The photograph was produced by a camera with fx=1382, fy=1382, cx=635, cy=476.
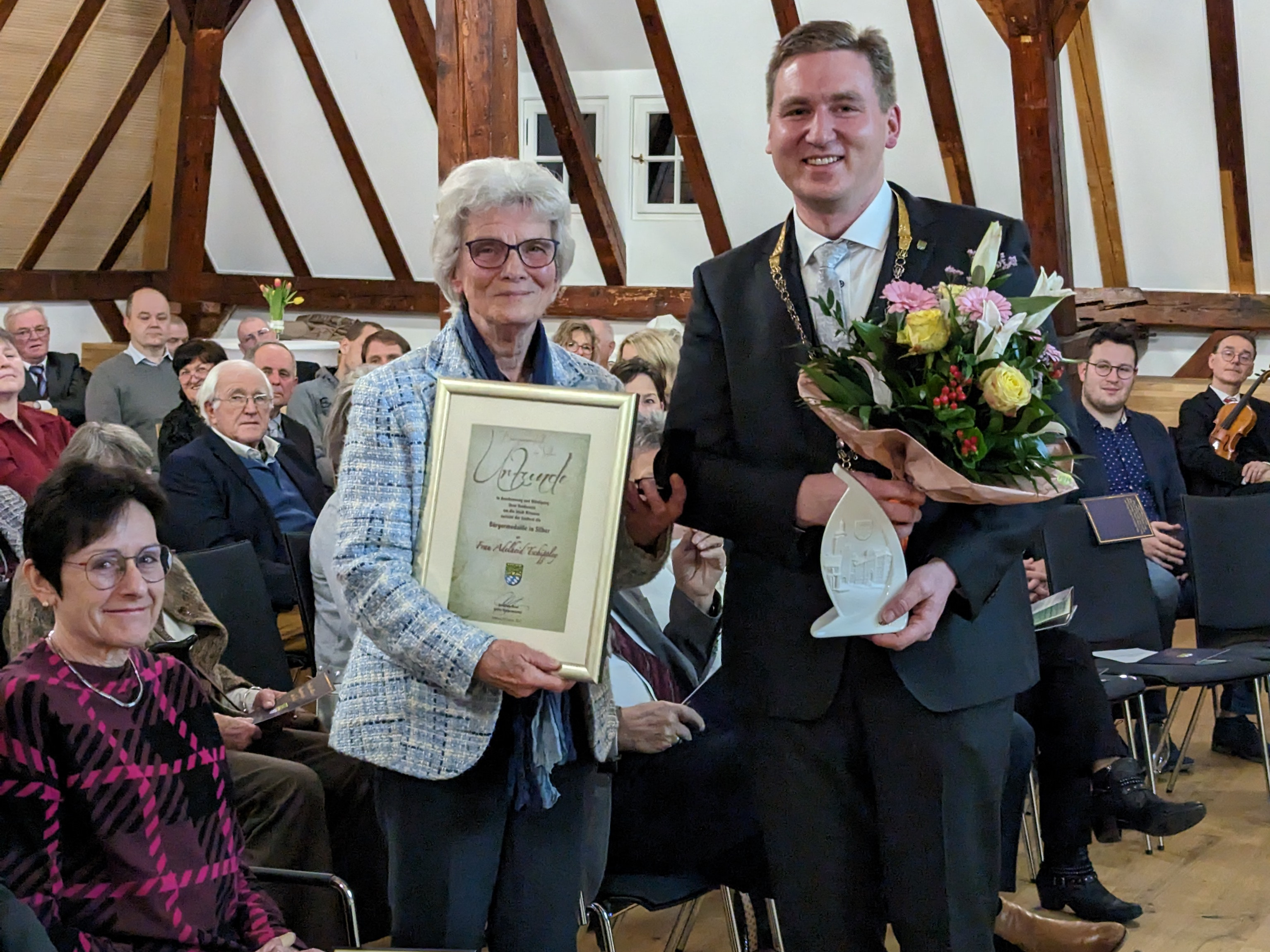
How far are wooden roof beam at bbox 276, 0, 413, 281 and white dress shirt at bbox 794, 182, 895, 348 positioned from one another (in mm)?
9859

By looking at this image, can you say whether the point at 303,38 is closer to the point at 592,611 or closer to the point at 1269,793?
the point at 1269,793

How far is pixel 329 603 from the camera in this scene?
351cm

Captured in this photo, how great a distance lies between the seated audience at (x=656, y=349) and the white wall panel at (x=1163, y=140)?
4.43 meters

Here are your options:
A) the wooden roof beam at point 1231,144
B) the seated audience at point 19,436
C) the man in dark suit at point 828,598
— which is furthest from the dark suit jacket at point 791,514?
the wooden roof beam at point 1231,144

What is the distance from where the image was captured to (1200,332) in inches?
358

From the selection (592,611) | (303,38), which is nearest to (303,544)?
(592,611)

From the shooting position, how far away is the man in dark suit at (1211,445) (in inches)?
247

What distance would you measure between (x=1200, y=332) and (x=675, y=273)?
12.3 ft

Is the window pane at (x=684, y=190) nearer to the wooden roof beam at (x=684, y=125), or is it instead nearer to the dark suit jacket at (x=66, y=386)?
the wooden roof beam at (x=684, y=125)

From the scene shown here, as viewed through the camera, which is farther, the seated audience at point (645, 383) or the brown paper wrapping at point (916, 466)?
the seated audience at point (645, 383)

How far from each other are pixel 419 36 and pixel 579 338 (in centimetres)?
456

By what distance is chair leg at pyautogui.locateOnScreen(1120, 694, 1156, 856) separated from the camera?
165 inches

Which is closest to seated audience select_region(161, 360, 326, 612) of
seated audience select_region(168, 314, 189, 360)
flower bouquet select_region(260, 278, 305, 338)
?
seated audience select_region(168, 314, 189, 360)

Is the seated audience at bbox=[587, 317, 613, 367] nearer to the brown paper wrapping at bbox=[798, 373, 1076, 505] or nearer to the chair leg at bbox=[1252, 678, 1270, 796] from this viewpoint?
the chair leg at bbox=[1252, 678, 1270, 796]
